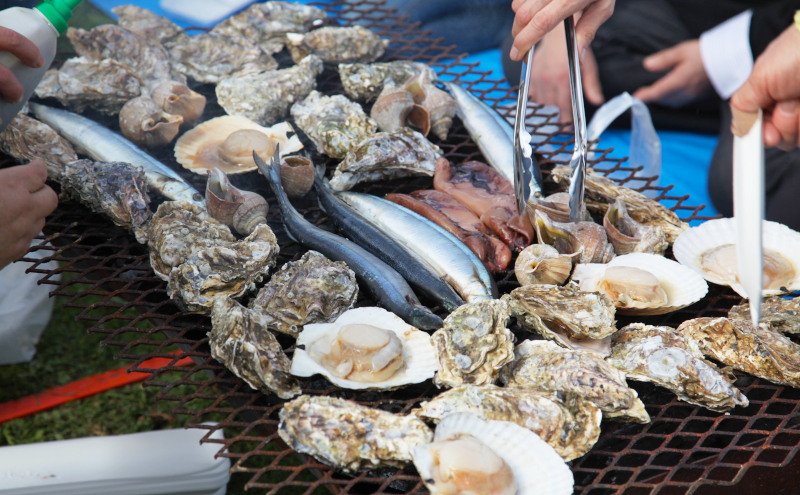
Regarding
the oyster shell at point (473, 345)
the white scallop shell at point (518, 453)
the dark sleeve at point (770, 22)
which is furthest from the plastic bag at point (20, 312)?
the dark sleeve at point (770, 22)

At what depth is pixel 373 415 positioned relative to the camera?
1.35 meters

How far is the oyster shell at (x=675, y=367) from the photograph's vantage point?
57.8 inches

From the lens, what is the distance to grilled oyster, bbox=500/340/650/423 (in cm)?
141

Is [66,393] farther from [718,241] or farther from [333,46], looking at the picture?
[718,241]

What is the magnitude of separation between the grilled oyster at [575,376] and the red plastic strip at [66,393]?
2.02 meters

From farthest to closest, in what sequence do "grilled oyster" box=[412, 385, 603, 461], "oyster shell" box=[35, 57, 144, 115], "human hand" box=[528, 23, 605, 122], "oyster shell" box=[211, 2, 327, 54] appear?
"human hand" box=[528, 23, 605, 122]
"oyster shell" box=[211, 2, 327, 54]
"oyster shell" box=[35, 57, 144, 115]
"grilled oyster" box=[412, 385, 603, 461]

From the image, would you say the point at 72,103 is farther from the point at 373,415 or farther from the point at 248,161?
the point at 373,415

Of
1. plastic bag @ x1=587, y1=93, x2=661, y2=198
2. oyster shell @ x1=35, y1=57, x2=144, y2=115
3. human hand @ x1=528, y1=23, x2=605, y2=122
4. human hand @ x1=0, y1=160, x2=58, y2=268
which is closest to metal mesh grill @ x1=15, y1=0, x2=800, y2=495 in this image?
human hand @ x1=0, y1=160, x2=58, y2=268

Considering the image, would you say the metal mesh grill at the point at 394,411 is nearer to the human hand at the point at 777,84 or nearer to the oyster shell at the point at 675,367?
the oyster shell at the point at 675,367

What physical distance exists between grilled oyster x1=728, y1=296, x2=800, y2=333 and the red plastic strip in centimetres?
253

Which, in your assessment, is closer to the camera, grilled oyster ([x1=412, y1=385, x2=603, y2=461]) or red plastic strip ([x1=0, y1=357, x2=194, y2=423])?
grilled oyster ([x1=412, y1=385, x2=603, y2=461])

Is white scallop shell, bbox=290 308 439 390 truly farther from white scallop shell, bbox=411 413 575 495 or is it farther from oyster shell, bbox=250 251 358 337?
white scallop shell, bbox=411 413 575 495

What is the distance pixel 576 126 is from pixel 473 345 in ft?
2.61

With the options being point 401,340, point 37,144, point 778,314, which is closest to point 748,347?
point 778,314
